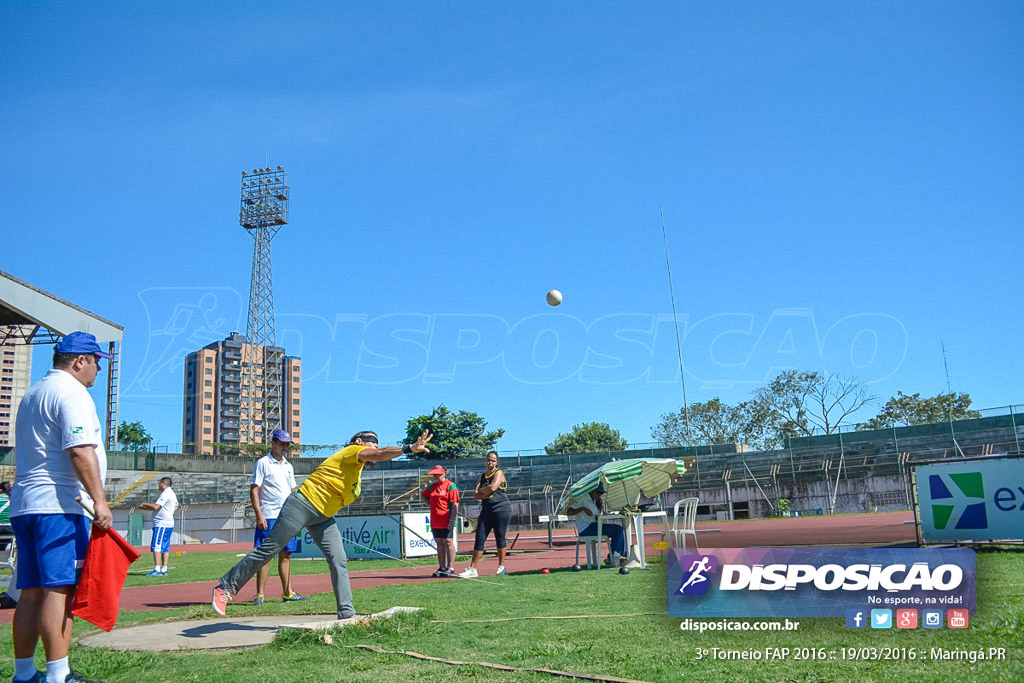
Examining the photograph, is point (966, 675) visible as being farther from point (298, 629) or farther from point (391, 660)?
point (298, 629)

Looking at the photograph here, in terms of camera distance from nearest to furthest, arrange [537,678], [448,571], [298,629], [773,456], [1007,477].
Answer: [537,678] < [298,629] < [1007,477] < [448,571] < [773,456]

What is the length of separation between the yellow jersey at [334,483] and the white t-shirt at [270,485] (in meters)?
2.31

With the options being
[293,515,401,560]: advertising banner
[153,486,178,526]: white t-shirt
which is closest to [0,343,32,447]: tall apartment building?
[293,515,401,560]: advertising banner

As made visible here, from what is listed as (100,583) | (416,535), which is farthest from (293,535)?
(416,535)

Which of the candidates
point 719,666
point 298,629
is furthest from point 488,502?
point 719,666

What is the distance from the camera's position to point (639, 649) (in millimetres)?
4613

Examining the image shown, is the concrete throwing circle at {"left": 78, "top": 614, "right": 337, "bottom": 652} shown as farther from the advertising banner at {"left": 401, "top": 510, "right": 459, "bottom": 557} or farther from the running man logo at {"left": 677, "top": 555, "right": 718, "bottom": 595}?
the advertising banner at {"left": 401, "top": 510, "right": 459, "bottom": 557}

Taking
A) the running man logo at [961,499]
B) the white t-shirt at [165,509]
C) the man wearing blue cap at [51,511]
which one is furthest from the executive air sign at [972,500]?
the white t-shirt at [165,509]

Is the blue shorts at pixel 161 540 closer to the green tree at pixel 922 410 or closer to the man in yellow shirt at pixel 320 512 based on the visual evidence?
the man in yellow shirt at pixel 320 512

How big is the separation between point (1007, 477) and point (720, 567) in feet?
27.0

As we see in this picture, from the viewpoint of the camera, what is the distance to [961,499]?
10.8 metres

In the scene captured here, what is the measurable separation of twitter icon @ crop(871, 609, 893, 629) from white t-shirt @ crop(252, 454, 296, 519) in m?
6.41

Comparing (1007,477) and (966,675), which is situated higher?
(1007,477)

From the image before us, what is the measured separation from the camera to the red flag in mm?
4180
